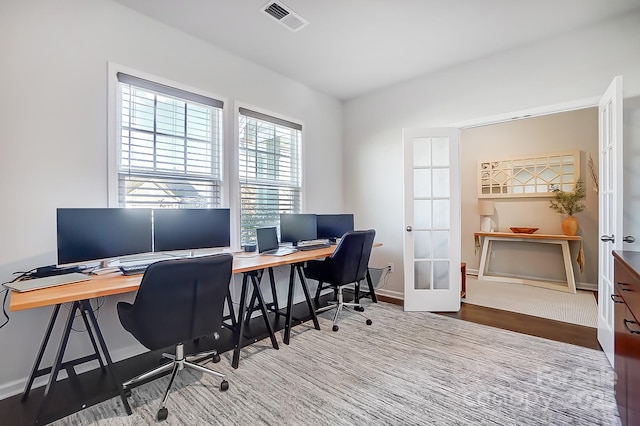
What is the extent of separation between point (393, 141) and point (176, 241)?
9.74ft

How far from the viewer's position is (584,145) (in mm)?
4414

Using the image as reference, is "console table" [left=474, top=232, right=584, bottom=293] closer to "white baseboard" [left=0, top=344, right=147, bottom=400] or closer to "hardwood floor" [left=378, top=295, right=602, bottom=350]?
"hardwood floor" [left=378, top=295, right=602, bottom=350]

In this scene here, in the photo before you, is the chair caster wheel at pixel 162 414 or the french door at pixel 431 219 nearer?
the chair caster wheel at pixel 162 414

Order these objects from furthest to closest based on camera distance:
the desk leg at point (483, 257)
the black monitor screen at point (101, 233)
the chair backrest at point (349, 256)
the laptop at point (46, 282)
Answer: the desk leg at point (483, 257)
the chair backrest at point (349, 256)
the black monitor screen at point (101, 233)
the laptop at point (46, 282)

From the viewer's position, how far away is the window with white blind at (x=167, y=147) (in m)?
2.45

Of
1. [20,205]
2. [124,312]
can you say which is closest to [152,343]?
[124,312]

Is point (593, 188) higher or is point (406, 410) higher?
point (593, 188)

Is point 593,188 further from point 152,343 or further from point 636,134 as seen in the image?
point 152,343

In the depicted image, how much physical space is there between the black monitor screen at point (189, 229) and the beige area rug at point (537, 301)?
3159 millimetres

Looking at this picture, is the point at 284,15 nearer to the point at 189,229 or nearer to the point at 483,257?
the point at 189,229

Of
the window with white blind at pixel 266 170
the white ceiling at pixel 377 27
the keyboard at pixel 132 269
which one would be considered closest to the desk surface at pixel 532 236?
the white ceiling at pixel 377 27

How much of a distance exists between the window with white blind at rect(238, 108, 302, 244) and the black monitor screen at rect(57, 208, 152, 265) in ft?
3.64

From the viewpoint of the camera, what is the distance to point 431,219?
3.51m

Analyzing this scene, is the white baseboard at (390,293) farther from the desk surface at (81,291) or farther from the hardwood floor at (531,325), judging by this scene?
the desk surface at (81,291)
